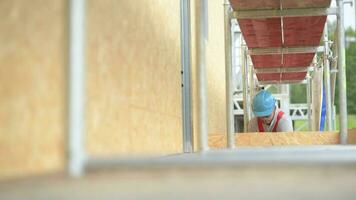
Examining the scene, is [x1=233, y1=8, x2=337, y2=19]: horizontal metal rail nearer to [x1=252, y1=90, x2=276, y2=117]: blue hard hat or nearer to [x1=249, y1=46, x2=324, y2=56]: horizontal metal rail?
[x1=252, y1=90, x2=276, y2=117]: blue hard hat

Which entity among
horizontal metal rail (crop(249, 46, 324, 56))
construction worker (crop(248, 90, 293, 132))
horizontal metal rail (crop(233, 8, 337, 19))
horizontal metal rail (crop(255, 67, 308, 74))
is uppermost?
horizontal metal rail (crop(233, 8, 337, 19))

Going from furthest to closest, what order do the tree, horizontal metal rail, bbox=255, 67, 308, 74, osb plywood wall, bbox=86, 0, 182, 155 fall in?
the tree < horizontal metal rail, bbox=255, 67, 308, 74 < osb plywood wall, bbox=86, 0, 182, 155

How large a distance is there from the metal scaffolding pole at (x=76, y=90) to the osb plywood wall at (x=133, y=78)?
1.99 feet

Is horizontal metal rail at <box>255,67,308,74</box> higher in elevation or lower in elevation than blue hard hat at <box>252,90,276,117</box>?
higher

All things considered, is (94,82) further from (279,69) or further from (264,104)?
(279,69)

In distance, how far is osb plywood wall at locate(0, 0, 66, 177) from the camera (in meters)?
2.21

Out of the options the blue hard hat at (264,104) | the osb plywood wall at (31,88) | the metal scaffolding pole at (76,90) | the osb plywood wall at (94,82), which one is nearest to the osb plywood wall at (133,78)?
the osb plywood wall at (94,82)

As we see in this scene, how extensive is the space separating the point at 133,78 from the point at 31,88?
1.26 metres

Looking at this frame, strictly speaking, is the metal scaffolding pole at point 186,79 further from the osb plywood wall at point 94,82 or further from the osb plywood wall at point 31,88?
the osb plywood wall at point 31,88

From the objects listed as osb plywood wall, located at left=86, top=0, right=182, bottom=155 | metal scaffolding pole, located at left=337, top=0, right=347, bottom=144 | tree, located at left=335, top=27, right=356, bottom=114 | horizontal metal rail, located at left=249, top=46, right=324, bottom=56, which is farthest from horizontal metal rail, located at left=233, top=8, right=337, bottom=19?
tree, located at left=335, top=27, right=356, bottom=114

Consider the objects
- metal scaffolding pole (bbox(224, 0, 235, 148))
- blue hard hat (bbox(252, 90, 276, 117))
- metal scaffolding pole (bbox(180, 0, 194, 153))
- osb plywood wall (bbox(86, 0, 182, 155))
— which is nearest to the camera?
osb plywood wall (bbox(86, 0, 182, 155))

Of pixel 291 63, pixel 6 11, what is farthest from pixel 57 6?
pixel 291 63

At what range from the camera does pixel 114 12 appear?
3172mm

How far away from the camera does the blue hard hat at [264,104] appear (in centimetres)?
687
